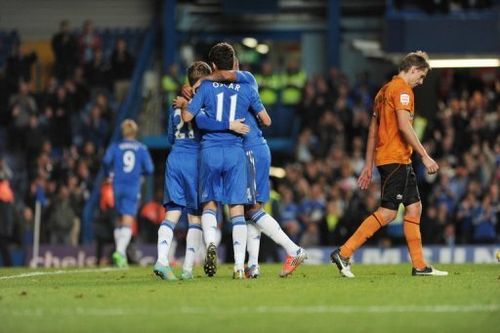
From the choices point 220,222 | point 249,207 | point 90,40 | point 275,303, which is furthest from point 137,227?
point 275,303

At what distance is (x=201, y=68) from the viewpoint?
15.3m

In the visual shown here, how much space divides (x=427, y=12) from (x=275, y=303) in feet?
70.4

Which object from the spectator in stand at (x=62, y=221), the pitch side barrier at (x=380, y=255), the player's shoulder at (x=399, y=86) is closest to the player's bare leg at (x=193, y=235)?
the player's shoulder at (x=399, y=86)

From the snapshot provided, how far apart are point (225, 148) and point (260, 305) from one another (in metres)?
3.64

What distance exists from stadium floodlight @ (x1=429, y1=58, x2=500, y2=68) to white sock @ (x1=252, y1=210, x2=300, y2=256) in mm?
17586

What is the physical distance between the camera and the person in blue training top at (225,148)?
14664mm

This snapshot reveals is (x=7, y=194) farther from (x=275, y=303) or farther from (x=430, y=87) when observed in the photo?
(x=275, y=303)

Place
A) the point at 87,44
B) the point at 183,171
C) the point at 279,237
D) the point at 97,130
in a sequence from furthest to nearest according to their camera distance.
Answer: the point at 87,44
the point at 97,130
the point at 183,171
the point at 279,237

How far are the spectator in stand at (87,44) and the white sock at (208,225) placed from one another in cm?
1947

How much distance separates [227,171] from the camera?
14.7 metres

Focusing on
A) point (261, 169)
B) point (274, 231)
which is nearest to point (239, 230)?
point (274, 231)

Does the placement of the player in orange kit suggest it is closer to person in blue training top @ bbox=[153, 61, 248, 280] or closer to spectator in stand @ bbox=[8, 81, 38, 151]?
person in blue training top @ bbox=[153, 61, 248, 280]

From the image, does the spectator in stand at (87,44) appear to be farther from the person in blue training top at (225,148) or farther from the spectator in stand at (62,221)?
the person in blue training top at (225,148)

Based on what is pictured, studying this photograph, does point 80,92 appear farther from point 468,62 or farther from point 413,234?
point 413,234
